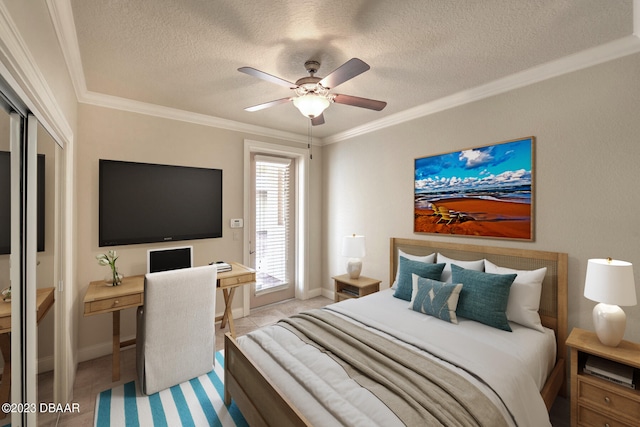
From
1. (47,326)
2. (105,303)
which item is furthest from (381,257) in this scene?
(47,326)

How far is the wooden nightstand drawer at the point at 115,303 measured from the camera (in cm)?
234

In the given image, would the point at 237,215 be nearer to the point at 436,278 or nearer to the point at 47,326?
the point at 47,326

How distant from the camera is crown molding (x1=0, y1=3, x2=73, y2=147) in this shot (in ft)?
2.95

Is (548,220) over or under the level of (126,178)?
under

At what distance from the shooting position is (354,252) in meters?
3.58

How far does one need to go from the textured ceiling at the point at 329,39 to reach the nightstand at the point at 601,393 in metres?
2.04

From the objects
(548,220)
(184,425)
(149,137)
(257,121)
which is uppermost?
(257,121)

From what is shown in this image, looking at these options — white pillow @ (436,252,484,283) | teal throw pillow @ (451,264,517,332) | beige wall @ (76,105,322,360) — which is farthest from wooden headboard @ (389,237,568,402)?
beige wall @ (76,105,322,360)

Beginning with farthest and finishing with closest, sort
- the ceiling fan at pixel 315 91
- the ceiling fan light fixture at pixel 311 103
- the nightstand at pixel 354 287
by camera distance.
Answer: the nightstand at pixel 354 287 < the ceiling fan light fixture at pixel 311 103 < the ceiling fan at pixel 315 91

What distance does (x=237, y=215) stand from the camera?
3.79 m

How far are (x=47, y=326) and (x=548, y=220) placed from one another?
3.70m

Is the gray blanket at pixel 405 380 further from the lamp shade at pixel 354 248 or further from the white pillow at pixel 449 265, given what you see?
the lamp shade at pixel 354 248

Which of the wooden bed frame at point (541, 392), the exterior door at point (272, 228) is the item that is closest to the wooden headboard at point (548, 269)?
the wooden bed frame at point (541, 392)

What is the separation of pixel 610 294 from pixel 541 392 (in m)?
0.78
